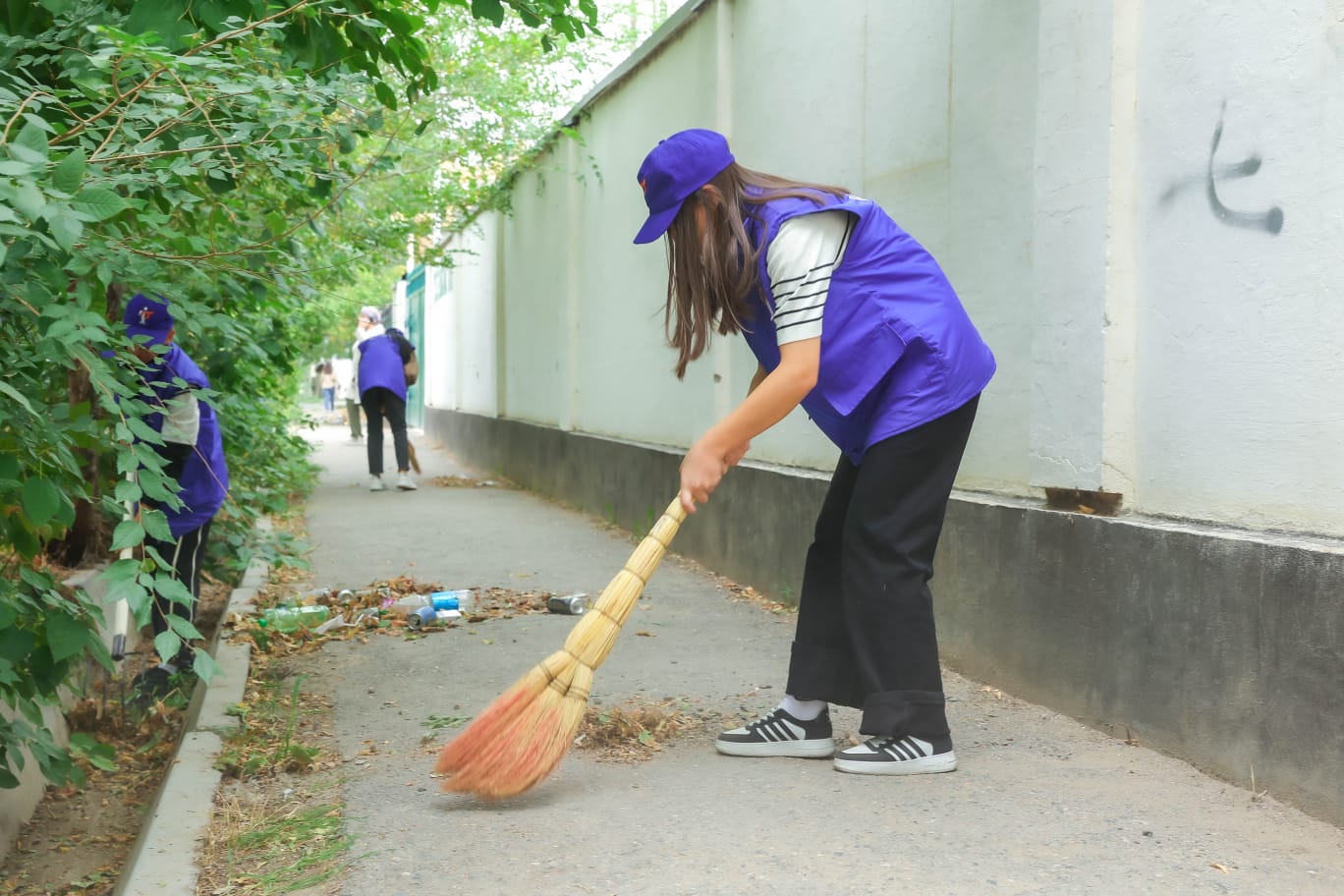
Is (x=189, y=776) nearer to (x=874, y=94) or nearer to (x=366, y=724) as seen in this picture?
(x=366, y=724)

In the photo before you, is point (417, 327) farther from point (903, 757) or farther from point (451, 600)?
point (903, 757)

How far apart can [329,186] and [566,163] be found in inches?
277

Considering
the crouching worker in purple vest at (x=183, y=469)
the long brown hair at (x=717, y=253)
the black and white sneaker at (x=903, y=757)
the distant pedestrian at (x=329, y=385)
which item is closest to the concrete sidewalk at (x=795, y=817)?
the black and white sneaker at (x=903, y=757)

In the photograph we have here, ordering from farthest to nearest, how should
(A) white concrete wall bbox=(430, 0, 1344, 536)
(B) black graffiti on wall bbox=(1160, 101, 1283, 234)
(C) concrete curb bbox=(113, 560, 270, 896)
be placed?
(B) black graffiti on wall bbox=(1160, 101, 1283, 234)
(A) white concrete wall bbox=(430, 0, 1344, 536)
(C) concrete curb bbox=(113, 560, 270, 896)

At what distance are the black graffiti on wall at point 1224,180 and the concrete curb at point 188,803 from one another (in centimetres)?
294

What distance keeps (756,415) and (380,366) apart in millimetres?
10000

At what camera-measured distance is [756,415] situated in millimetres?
3371

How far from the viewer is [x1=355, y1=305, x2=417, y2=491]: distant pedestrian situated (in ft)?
42.2

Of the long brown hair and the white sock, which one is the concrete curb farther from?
the white sock

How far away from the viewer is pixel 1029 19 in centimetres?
467

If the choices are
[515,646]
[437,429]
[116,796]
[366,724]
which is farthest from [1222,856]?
[437,429]

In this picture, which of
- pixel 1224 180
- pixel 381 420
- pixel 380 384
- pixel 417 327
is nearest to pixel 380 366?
pixel 380 384

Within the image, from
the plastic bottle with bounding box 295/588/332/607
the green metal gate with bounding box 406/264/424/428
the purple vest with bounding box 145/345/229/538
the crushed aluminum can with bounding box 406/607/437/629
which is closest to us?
the purple vest with bounding box 145/345/229/538

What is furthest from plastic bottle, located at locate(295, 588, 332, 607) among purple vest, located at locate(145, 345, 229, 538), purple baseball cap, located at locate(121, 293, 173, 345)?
purple baseball cap, located at locate(121, 293, 173, 345)
